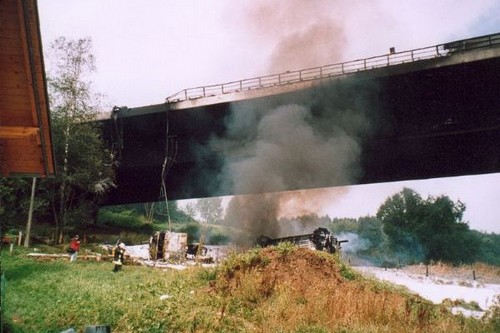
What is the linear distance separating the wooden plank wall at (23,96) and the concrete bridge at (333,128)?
14.8m

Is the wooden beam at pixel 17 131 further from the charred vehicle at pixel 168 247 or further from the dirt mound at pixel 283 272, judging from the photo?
the charred vehicle at pixel 168 247

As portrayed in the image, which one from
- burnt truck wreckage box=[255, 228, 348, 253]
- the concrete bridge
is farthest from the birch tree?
burnt truck wreckage box=[255, 228, 348, 253]

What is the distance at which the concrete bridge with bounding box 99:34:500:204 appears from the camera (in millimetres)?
16328

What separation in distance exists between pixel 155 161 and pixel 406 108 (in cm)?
1589

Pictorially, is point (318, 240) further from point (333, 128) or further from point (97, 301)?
point (97, 301)

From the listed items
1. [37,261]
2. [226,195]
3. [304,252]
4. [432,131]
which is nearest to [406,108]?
[432,131]

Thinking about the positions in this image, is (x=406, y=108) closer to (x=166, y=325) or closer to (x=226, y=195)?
(x=226, y=195)

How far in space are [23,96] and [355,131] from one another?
17.2 m

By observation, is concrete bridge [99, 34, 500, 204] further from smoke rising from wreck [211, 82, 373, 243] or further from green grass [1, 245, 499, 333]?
green grass [1, 245, 499, 333]

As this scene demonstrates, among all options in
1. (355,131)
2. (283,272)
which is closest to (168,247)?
(283,272)

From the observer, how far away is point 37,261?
14758 millimetres

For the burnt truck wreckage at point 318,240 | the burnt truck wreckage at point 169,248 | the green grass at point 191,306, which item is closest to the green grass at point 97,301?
the green grass at point 191,306

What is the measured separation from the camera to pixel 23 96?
5.12 meters

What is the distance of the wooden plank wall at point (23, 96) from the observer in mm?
4355
